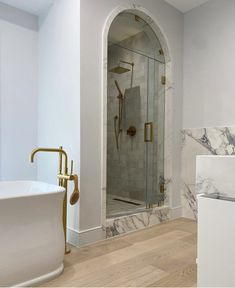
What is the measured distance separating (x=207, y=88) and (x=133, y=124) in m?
1.03

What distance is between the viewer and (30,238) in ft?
4.70

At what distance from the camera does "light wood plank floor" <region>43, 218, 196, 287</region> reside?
148 cm

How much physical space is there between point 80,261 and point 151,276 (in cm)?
53

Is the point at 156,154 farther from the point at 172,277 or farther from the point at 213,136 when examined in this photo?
the point at 172,277

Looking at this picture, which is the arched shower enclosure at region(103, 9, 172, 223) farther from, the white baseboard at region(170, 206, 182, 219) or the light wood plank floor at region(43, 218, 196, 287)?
the light wood plank floor at region(43, 218, 196, 287)

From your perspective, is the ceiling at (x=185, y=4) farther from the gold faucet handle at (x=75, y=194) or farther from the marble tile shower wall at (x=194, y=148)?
the gold faucet handle at (x=75, y=194)

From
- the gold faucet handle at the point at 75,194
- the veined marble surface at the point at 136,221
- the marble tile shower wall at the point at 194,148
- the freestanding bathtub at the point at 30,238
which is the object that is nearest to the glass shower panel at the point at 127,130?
the veined marble surface at the point at 136,221

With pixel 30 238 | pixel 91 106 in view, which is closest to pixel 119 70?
pixel 91 106

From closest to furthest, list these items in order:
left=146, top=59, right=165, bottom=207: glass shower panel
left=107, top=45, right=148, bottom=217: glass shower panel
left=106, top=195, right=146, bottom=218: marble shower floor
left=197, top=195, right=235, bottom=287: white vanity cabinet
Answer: left=197, top=195, right=235, bottom=287: white vanity cabinet
left=106, top=195, right=146, bottom=218: marble shower floor
left=146, top=59, right=165, bottom=207: glass shower panel
left=107, top=45, right=148, bottom=217: glass shower panel

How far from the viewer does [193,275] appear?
157 centimetres

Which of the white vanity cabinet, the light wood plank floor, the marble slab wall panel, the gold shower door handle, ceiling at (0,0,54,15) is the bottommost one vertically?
the light wood plank floor

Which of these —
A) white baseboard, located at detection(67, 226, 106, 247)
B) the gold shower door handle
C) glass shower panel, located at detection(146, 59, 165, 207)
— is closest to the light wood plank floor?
white baseboard, located at detection(67, 226, 106, 247)

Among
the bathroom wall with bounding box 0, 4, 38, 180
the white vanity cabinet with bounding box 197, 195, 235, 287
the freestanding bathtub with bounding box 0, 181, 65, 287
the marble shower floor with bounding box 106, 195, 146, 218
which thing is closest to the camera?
the white vanity cabinet with bounding box 197, 195, 235, 287

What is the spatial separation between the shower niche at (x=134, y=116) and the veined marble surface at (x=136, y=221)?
112 mm
